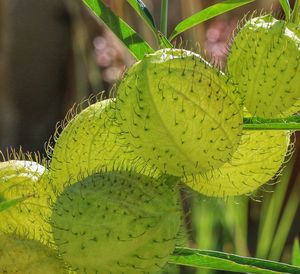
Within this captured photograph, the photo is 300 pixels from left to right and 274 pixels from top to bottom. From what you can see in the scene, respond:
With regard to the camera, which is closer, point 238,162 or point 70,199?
point 70,199

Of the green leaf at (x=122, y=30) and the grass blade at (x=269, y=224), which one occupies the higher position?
the green leaf at (x=122, y=30)

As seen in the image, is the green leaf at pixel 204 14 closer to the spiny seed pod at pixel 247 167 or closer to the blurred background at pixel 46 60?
the spiny seed pod at pixel 247 167

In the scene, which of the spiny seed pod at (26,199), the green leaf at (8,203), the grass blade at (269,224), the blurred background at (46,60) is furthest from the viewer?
the blurred background at (46,60)

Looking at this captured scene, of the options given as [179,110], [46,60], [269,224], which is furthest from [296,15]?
[46,60]

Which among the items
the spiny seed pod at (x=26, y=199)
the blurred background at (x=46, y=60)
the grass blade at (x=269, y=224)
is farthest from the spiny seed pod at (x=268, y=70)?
the blurred background at (x=46, y=60)

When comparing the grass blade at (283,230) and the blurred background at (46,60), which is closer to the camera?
the grass blade at (283,230)

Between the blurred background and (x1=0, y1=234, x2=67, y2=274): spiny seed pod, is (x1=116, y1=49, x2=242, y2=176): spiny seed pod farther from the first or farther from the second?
the blurred background

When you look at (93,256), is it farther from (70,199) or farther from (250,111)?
(250,111)

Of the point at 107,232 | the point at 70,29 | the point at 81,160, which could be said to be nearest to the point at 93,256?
the point at 107,232
